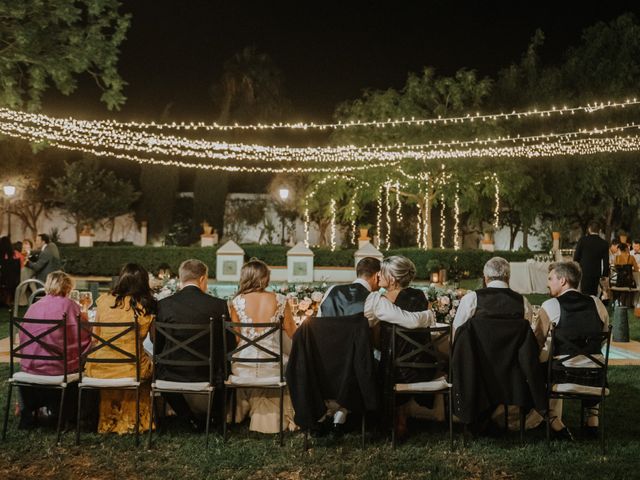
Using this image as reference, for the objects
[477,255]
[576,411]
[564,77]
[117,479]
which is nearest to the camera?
Answer: [117,479]

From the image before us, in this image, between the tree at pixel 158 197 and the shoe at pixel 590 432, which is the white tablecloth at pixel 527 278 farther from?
the tree at pixel 158 197

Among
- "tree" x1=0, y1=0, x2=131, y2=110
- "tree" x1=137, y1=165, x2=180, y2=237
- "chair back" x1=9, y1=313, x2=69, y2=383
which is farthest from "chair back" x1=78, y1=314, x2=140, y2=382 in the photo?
"tree" x1=137, y1=165, x2=180, y2=237

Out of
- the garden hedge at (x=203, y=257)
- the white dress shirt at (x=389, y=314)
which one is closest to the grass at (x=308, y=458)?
the white dress shirt at (x=389, y=314)

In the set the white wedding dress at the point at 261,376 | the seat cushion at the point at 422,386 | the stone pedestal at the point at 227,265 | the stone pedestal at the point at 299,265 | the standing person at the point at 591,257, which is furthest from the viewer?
the stone pedestal at the point at 227,265

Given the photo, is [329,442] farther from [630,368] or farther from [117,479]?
[630,368]

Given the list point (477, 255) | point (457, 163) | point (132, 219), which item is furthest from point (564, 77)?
point (132, 219)

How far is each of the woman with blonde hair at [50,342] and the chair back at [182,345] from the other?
67 centimetres

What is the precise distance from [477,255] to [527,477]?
17113 mm

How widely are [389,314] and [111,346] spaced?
1968 mm

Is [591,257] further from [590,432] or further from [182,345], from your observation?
[182,345]

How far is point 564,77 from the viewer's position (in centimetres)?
2611

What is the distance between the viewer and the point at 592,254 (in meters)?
10.1

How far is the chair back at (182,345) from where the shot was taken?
473cm

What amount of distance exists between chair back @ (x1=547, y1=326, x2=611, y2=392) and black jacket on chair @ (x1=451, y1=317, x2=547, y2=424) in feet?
0.74
